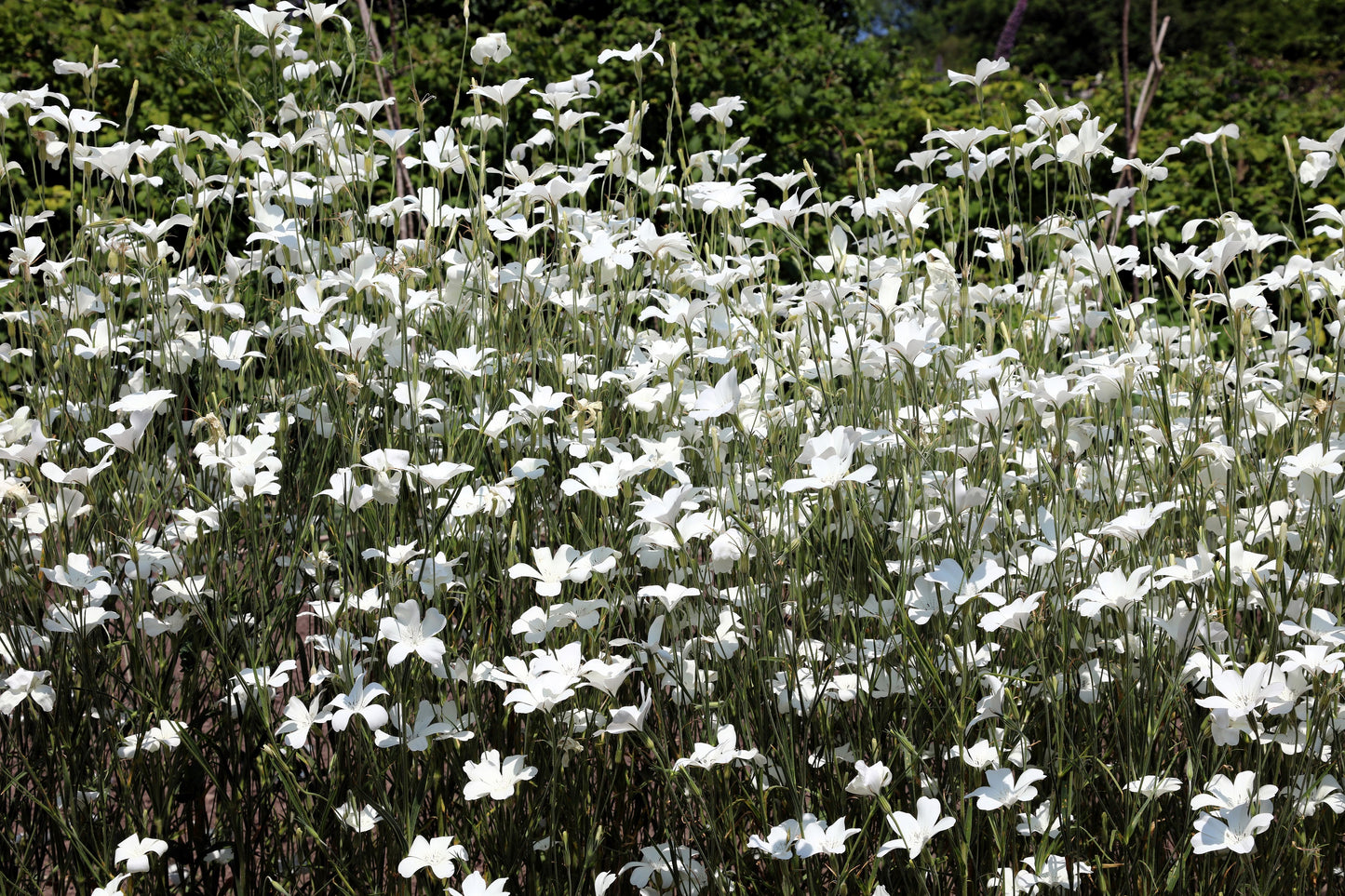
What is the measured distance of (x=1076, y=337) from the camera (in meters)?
2.21

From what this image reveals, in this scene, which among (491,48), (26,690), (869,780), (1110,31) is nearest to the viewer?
(869,780)

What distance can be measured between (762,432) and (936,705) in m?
0.52

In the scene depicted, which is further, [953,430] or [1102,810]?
[953,430]

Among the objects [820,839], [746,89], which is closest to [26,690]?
[820,839]

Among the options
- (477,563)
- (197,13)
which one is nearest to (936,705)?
(477,563)

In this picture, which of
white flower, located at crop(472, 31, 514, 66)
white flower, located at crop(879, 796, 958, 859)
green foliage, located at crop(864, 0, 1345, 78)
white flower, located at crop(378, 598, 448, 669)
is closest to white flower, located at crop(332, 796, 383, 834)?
white flower, located at crop(378, 598, 448, 669)

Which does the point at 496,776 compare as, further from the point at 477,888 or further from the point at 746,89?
the point at 746,89

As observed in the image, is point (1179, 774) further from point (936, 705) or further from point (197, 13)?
Result: point (197, 13)

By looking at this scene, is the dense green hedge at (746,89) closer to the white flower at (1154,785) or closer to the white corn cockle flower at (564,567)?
the white corn cockle flower at (564,567)

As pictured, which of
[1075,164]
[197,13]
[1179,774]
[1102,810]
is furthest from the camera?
[197,13]

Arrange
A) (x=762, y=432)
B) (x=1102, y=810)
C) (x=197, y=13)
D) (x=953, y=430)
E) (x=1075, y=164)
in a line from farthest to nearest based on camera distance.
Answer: (x=197, y=13)
(x=1075, y=164)
(x=953, y=430)
(x=762, y=432)
(x=1102, y=810)

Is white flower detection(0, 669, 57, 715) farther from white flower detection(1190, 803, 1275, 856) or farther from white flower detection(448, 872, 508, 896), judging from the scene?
white flower detection(1190, 803, 1275, 856)

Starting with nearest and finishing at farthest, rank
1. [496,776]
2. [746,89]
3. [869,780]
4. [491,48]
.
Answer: [869,780] → [496,776] → [491,48] → [746,89]

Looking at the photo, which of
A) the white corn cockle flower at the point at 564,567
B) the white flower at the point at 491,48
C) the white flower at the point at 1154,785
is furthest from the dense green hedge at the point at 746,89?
the white flower at the point at 1154,785
